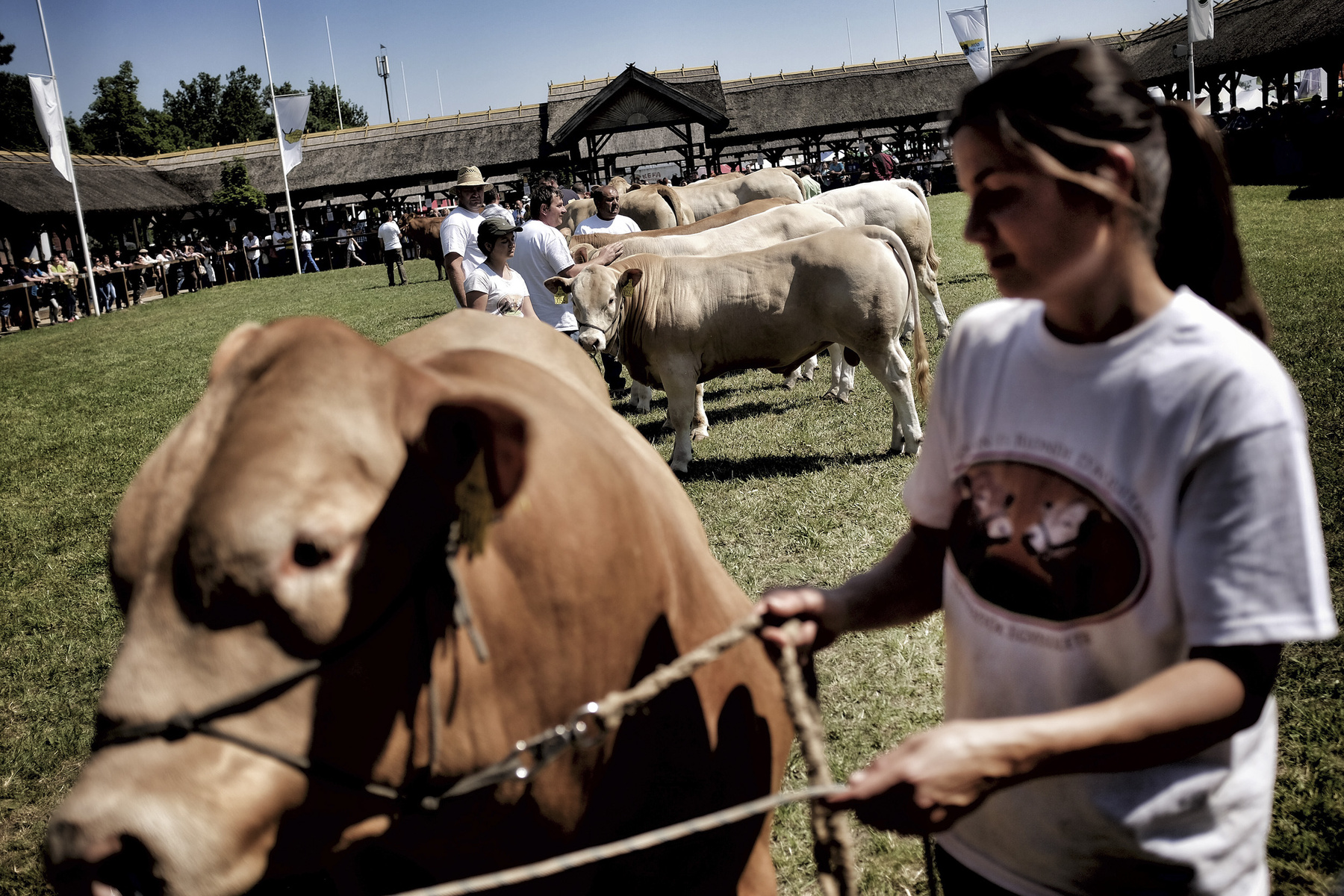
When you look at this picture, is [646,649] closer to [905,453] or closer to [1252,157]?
[905,453]

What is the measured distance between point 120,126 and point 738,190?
75675mm

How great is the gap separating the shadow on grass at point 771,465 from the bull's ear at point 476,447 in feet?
18.6

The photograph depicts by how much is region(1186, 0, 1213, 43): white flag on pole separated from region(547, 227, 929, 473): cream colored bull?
18398 millimetres

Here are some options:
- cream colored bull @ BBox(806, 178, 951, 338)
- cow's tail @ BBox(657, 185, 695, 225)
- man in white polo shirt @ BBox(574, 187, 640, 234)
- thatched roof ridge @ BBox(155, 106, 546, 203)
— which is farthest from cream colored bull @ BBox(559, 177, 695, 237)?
thatched roof ridge @ BBox(155, 106, 546, 203)

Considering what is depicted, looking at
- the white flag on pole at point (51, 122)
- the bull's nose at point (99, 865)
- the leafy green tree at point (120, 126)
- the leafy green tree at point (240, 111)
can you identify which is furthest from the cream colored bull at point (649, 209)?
the leafy green tree at point (240, 111)

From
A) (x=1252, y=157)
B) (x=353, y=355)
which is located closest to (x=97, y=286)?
(x=353, y=355)

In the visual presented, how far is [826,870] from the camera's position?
1.31 meters

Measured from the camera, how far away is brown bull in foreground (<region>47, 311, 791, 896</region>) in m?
1.01

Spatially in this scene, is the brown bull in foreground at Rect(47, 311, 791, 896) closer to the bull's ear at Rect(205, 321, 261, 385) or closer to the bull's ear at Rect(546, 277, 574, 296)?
the bull's ear at Rect(205, 321, 261, 385)

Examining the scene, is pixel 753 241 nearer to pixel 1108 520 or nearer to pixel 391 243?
pixel 1108 520

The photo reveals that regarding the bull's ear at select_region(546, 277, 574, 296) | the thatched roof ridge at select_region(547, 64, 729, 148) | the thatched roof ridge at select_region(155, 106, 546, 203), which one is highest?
the thatched roof ridge at select_region(155, 106, 546, 203)

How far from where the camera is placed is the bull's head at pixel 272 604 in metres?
1.00

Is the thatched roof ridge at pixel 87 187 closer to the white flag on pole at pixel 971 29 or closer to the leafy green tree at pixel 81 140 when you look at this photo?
the white flag on pole at pixel 971 29

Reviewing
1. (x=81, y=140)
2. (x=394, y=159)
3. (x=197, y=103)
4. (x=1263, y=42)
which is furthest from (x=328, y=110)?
(x=1263, y=42)
